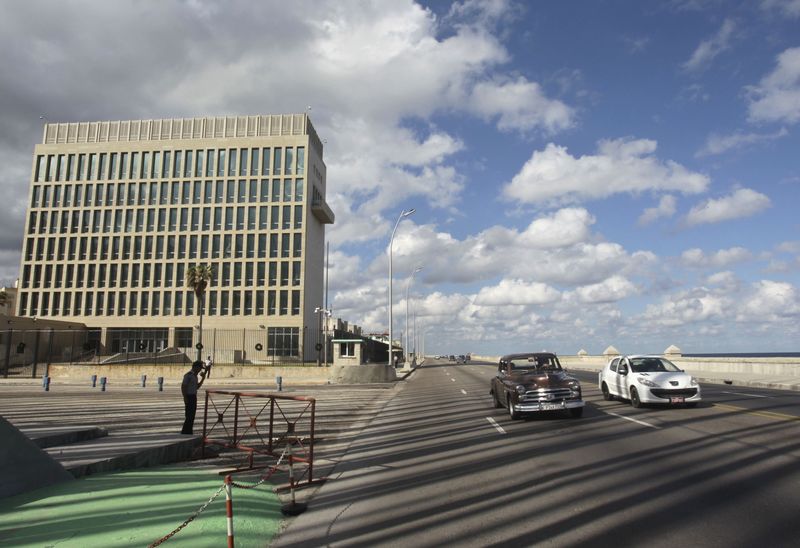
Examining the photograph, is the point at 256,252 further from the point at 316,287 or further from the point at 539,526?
the point at 539,526

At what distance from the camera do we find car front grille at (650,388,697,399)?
15.4m

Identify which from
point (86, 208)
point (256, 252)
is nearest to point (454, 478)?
point (256, 252)

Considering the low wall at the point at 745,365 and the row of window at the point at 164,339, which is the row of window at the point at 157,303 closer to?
the row of window at the point at 164,339

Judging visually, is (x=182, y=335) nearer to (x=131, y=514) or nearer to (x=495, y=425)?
(x=495, y=425)

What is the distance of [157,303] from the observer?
71.0m

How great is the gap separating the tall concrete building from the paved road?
59.0 metres

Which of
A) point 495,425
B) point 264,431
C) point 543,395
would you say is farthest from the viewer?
point 264,431

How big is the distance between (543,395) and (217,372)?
31221mm

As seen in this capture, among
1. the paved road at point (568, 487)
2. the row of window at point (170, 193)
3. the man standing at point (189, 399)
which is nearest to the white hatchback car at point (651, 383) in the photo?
the paved road at point (568, 487)

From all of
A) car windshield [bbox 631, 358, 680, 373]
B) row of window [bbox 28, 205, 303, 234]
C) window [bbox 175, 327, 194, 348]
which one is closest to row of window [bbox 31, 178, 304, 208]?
row of window [bbox 28, 205, 303, 234]

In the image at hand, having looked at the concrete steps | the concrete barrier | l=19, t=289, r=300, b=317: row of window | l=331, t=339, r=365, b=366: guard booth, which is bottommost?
the concrete steps

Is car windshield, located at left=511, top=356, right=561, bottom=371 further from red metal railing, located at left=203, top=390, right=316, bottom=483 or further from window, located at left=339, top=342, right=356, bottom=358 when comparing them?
window, located at left=339, top=342, right=356, bottom=358

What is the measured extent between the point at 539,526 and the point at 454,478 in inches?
95.1

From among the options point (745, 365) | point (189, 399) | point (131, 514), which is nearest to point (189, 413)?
point (189, 399)
